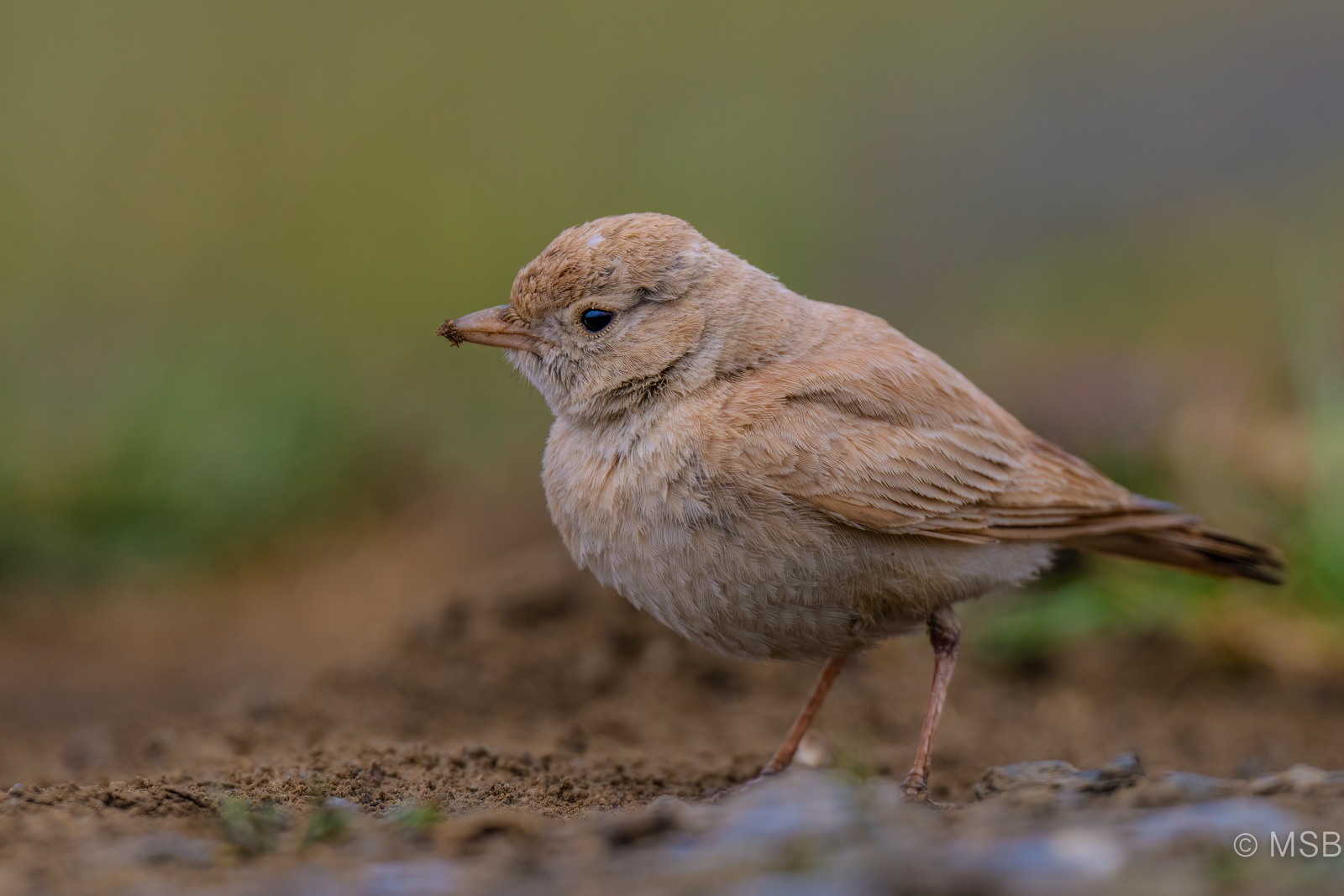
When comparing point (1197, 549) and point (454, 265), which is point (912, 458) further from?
point (454, 265)

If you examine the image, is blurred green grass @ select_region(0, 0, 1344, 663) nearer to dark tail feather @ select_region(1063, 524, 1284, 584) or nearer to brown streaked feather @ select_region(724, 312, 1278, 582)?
dark tail feather @ select_region(1063, 524, 1284, 584)

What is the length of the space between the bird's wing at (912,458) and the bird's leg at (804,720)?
32.8 inches

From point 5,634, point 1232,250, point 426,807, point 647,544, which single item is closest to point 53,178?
point 5,634

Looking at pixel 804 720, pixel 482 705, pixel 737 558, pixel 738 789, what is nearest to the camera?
pixel 737 558

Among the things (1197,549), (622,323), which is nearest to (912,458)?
(622,323)

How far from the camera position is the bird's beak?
480 cm

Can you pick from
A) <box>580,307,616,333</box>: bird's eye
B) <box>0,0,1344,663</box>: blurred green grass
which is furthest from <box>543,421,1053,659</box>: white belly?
<box>0,0,1344,663</box>: blurred green grass

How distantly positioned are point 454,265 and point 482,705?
6.33m

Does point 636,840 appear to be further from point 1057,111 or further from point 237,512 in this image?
point 1057,111

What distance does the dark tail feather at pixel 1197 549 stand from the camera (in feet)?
16.9

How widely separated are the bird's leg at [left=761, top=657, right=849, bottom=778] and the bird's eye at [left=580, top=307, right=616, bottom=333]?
4.96ft

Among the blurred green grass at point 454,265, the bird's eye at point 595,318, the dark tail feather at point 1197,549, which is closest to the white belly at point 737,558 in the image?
the bird's eye at point 595,318

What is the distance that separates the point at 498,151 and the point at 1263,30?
43.0 ft

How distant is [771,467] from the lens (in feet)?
13.9
